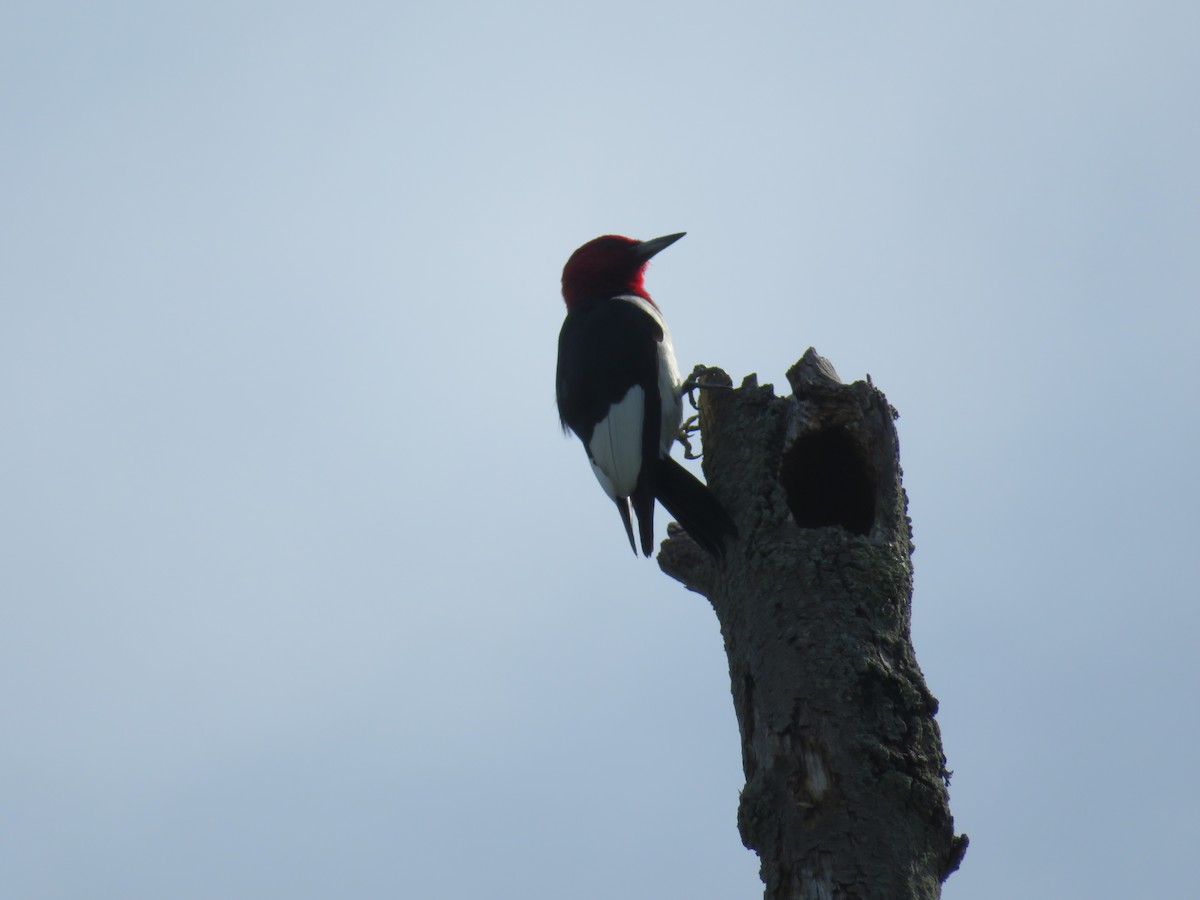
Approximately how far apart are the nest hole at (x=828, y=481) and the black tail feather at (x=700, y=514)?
0.61 feet

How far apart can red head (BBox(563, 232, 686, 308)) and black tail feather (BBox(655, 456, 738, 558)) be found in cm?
184

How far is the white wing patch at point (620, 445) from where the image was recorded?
3836 mm

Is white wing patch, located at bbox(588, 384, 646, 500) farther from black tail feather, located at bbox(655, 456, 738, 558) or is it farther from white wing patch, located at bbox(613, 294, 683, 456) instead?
black tail feather, located at bbox(655, 456, 738, 558)

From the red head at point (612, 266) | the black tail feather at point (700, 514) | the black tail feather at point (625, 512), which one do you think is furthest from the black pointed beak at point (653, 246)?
the black tail feather at point (700, 514)

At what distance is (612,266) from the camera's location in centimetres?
513

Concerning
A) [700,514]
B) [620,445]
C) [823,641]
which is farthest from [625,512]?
[823,641]

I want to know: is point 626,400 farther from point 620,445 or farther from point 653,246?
point 653,246

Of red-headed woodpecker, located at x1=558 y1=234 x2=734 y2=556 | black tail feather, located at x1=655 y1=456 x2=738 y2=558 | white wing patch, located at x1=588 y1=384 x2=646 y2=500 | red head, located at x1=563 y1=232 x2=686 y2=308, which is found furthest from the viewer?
red head, located at x1=563 y1=232 x2=686 y2=308

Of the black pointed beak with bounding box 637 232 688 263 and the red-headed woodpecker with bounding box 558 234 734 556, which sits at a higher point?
the black pointed beak with bounding box 637 232 688 263

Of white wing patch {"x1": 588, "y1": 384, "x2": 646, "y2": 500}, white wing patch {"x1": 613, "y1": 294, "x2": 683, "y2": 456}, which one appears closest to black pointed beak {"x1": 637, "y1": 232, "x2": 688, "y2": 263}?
Answer: white wing patch {"x1": 613, "y1": 294, "x2": 683, "y2": 456}

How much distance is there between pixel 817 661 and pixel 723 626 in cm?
39

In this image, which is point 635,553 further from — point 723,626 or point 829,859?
point 829,859

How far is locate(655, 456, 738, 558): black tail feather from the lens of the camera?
9.65 feet

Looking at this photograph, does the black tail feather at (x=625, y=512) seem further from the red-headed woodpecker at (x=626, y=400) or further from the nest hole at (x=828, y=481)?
the nest hole at (x=828, y=481)
